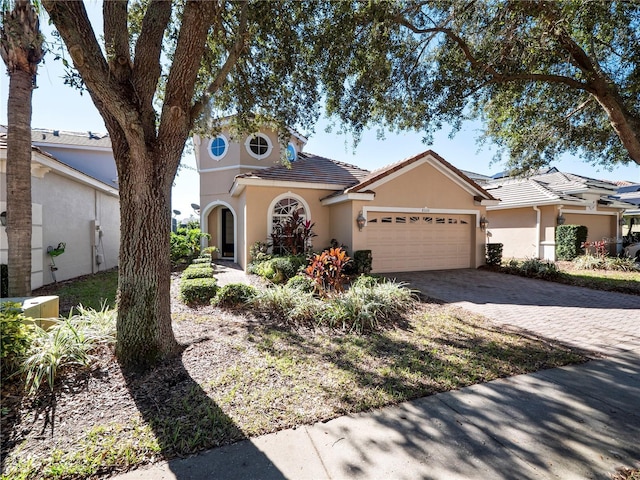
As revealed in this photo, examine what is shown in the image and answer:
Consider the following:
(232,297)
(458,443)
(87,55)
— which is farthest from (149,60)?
(458,443)

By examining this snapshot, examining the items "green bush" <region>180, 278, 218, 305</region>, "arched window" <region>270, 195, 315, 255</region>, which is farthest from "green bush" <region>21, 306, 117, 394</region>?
"arched window" <region>270, 195, 315, 255</region>

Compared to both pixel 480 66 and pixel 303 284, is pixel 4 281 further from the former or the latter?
pixel 480 66

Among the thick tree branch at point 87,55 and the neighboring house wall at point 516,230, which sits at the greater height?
the thick tree branch at point 87,55

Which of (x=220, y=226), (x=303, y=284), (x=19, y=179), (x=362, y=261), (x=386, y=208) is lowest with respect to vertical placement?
(x=303, y=284)

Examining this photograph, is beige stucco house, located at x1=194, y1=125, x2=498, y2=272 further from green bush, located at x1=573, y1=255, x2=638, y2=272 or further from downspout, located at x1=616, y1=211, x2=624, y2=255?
downspout, located at x1=616, y1=211, x2=624, y2=255

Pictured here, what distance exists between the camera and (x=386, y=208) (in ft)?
38.6

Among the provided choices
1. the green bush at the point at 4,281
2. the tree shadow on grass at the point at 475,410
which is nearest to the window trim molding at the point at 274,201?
the tree shadow on grass at the point at 475,410

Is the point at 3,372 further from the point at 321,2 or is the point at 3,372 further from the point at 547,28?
A: the point at 547,28

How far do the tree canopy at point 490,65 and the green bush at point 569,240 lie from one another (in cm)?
727

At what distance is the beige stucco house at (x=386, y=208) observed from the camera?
1162cm

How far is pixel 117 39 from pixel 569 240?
1964 centimetres

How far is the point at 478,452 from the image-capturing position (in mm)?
2658

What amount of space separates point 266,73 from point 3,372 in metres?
7.07

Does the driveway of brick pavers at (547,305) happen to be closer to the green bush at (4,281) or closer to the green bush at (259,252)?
the green bush at (259,252)
